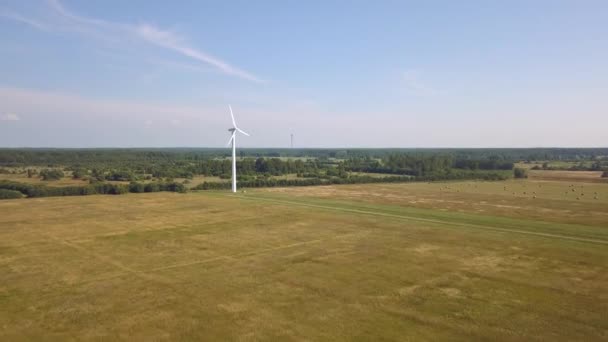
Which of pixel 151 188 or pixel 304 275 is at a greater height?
pixel 151 188

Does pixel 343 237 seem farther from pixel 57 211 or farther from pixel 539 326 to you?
pixel 57 211

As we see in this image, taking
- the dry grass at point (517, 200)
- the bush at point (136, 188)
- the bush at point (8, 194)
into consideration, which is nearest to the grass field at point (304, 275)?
the dry grass at point (517, 200)

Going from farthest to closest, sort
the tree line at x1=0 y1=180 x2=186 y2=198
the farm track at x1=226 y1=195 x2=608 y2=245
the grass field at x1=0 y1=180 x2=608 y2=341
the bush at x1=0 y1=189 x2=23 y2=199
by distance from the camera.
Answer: the tree line at x1=0 y1=180 x2=186 y2=198, the bush at x1=0 y1=189 x2=23 y2=199, the farm track at x1=226 y1=195 x2=608 y2=245, the grass field at x1=0 y1=180 x2=608 y2=341

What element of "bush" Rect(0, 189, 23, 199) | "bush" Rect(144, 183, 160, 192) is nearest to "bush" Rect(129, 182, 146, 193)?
"bush" Rect(144, 183, 160, 192)

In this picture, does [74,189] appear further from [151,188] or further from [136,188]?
[151,188]

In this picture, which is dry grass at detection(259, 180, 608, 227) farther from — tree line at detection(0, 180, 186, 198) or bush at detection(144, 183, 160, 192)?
tree line at detection(0, 180, 186, 198)

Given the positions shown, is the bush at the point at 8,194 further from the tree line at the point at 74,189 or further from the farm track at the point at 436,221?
the farm track at the point at 436,221

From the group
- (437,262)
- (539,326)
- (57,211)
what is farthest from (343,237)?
(57,211)

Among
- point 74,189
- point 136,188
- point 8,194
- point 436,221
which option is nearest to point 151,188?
point 136,188
